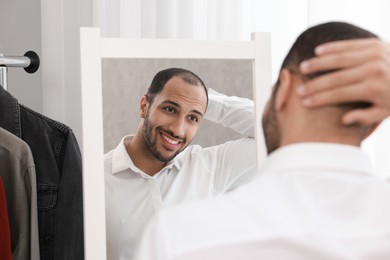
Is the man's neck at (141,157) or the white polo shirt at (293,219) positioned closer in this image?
the white polo shirt at (293,219)

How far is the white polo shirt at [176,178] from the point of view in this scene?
1.41m

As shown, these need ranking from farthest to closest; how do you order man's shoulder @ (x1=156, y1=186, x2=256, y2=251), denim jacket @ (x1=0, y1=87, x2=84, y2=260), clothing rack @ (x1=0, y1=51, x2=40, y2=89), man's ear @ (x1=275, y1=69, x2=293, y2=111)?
1. clothing rack @ (x1=0, y1=51, x2=40, y2=89)
2. denim jacket @ (x1=0, y1=87, x2=84, y2=260)
3. man's ear @ (x1=275, y1=69, x2=293, y2=111)
4. man's shoulder @ (x1=156, y1=186, x2=256, y2=251)

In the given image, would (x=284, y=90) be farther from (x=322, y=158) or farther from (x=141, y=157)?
(x=141, y=157)

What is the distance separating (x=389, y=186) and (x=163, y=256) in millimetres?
321

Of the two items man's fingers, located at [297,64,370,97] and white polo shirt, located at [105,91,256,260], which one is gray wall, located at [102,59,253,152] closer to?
white polo shirt, located at [105,91,256,260]

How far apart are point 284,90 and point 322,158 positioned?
0.39 ft

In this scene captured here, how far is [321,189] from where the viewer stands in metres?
0.85

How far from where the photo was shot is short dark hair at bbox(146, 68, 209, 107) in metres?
1.41

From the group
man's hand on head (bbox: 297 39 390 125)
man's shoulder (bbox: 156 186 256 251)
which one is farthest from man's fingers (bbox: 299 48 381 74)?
man's shoulder (bbox: 156 186 256 251)

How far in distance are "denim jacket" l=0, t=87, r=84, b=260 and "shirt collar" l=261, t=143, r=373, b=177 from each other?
0.79 metres

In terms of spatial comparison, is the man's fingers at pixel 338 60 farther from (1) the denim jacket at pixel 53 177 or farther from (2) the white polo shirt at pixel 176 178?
(1) the denim jacket at pixel 53 177

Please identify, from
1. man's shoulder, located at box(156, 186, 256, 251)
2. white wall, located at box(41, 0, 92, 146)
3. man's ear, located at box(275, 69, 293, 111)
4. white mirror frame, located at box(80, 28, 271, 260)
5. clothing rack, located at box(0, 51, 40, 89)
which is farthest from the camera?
white wall, located at box(41, 0, 92, 146)

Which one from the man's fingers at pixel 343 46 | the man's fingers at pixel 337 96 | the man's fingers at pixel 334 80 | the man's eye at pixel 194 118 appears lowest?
the man's eye at pixel 194 118

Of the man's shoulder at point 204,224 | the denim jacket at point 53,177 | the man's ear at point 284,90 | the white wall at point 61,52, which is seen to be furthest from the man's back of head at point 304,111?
the white wall at point 61,52
